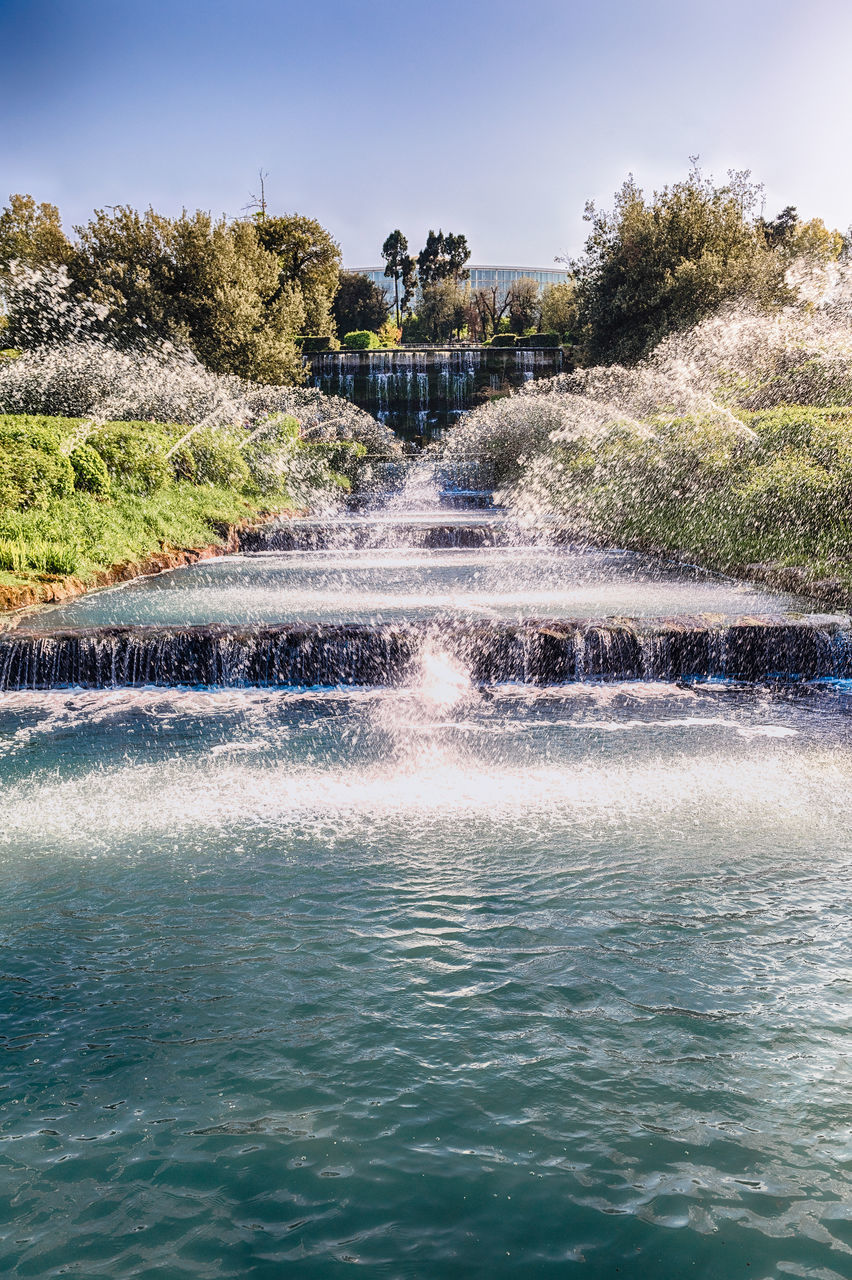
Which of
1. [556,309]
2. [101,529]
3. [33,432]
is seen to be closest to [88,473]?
[33,432]

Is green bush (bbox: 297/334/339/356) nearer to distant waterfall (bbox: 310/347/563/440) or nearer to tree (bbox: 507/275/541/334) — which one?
distant waterfall (bbox: 310/347/563/440)

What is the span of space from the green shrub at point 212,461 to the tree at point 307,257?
2982cm

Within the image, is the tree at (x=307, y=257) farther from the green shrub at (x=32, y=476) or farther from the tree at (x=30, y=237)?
the green shrub at (x=32, y=476)

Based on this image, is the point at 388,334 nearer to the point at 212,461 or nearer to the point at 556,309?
the point at 556,309

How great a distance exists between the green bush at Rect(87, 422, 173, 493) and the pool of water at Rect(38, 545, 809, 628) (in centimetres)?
227

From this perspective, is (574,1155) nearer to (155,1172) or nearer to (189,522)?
(155,1172)

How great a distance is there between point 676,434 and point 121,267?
21.6 metres

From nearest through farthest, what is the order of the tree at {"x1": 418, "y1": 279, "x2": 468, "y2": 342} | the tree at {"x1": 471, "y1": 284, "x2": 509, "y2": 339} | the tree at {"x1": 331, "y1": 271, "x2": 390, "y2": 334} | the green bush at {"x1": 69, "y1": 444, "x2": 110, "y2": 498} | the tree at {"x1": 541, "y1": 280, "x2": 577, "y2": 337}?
the green bush at {"x1": 69, "y1": 444, "x2": 110, "y2": 498}, the tree at {"x1": 541, "y1": 280, "x2": 577, "y2": 337}, the tree at {"x1": 331, "y1": 271, "x2": 390, "y2": 334}, the tree at {"x1": 418, "y1": 279, "x2": 468, "y2": 342}, the tree at {"x1": 471, "y1": 284, "x2": 509, "y2": 339}

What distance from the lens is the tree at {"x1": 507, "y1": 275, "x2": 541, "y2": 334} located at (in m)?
78.1

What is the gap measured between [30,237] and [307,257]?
15484 mm

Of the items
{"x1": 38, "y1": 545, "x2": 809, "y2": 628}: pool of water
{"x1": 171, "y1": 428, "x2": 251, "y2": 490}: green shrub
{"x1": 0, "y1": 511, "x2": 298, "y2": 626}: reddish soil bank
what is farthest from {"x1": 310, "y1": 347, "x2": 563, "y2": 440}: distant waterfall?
{"x1": 38, "y1": 545, "x2": 809, "y2": 628}: pool of water

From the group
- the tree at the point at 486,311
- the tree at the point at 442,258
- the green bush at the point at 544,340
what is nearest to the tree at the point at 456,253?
the tree at the point at 442,258

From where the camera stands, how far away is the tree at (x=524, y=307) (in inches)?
3076

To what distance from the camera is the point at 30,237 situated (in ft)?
160
